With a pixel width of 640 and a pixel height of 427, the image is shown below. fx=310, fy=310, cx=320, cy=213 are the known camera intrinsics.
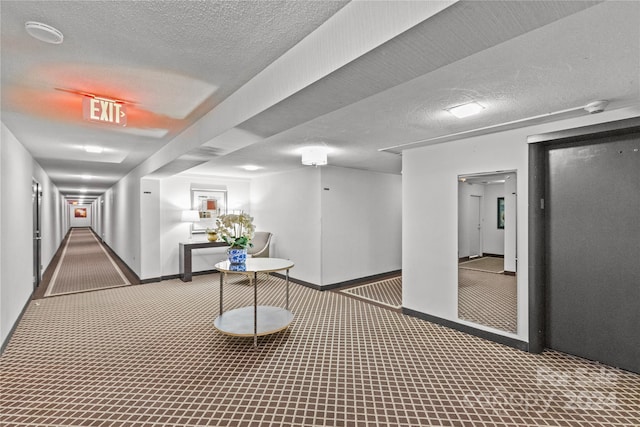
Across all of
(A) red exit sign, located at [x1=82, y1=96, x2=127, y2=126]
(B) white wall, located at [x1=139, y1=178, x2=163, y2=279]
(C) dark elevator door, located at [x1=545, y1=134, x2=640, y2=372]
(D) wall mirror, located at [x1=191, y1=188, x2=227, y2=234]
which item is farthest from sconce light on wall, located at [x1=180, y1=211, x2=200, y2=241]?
(C) dark elevator door, located at [x1=545, y1=134, x2=640, y2=372]

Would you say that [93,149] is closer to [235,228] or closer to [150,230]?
[150,230]

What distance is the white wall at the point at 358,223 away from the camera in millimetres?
6230

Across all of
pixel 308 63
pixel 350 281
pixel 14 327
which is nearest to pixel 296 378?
pixel 308 63

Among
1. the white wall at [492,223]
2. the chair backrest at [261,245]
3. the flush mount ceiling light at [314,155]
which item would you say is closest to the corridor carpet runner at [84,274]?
the chair backrest at [261,245]

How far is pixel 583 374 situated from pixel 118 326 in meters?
5.22

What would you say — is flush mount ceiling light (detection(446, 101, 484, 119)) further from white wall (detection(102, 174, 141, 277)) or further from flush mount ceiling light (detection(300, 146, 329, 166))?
white wall (detection(102, 174, 141, 277))

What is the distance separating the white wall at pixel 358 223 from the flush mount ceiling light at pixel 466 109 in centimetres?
343

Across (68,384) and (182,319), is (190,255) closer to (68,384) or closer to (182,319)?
(182,319)

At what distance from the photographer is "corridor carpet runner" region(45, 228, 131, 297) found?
6.23 m

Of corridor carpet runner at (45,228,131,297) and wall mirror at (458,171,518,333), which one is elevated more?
wall mirror at (458,171,518,333)

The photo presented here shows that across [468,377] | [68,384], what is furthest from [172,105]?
[468,377]

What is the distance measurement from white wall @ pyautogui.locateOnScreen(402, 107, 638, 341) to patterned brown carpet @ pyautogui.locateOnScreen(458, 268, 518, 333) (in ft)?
0.25

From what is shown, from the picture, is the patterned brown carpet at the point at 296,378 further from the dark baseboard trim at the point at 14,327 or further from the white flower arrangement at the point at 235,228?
the white flower arrangement at the point at 235,228

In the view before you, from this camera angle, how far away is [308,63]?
1819 mm
